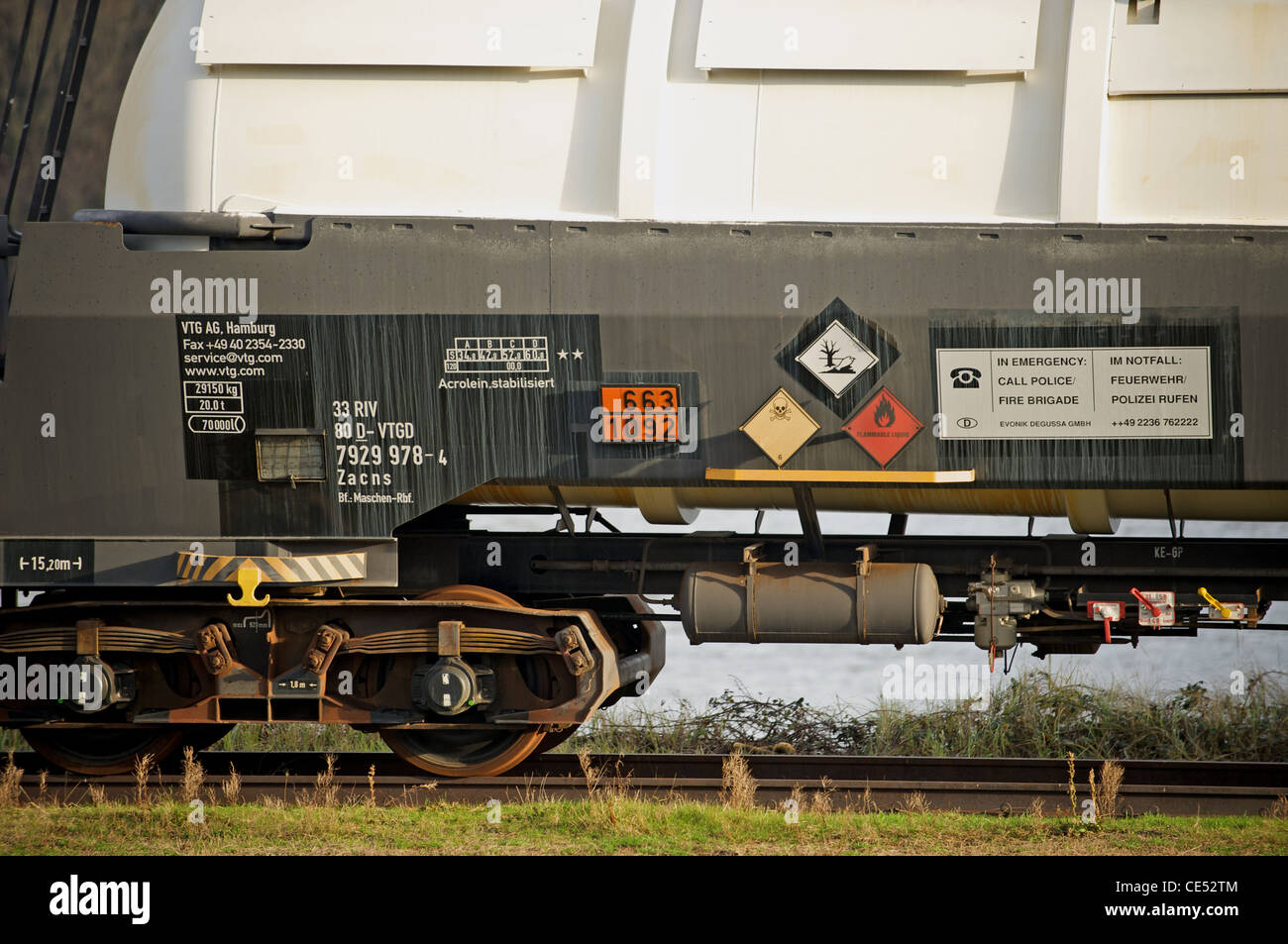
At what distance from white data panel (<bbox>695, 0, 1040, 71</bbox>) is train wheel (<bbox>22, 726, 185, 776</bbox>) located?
5.19 m

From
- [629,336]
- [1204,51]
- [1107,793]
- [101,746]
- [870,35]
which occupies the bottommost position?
[1107,793]

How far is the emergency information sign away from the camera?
646cm

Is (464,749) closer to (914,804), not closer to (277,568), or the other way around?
(277,568)

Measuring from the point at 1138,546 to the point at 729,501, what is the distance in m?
2.32

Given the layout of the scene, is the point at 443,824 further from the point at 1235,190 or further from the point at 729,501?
the point at 1235,190

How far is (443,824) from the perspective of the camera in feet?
22.9

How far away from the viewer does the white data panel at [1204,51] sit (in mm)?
6422

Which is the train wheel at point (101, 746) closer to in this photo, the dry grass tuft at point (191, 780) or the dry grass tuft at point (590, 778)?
A: the dry grass tuft at point (191, 780)

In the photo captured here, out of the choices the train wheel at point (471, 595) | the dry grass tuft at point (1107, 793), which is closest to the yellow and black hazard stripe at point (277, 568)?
the train wheel at point (471, 595)

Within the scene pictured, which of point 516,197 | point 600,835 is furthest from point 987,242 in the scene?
point 600,835

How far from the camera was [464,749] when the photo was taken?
313 inches

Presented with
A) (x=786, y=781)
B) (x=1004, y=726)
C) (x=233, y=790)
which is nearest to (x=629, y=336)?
(x=786, y=781)

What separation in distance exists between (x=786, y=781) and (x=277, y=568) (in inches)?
125

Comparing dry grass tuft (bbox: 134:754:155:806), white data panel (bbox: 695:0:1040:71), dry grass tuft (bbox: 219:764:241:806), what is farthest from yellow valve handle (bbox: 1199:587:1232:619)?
dry grass tuft (bbox: 134:754:155:806)
